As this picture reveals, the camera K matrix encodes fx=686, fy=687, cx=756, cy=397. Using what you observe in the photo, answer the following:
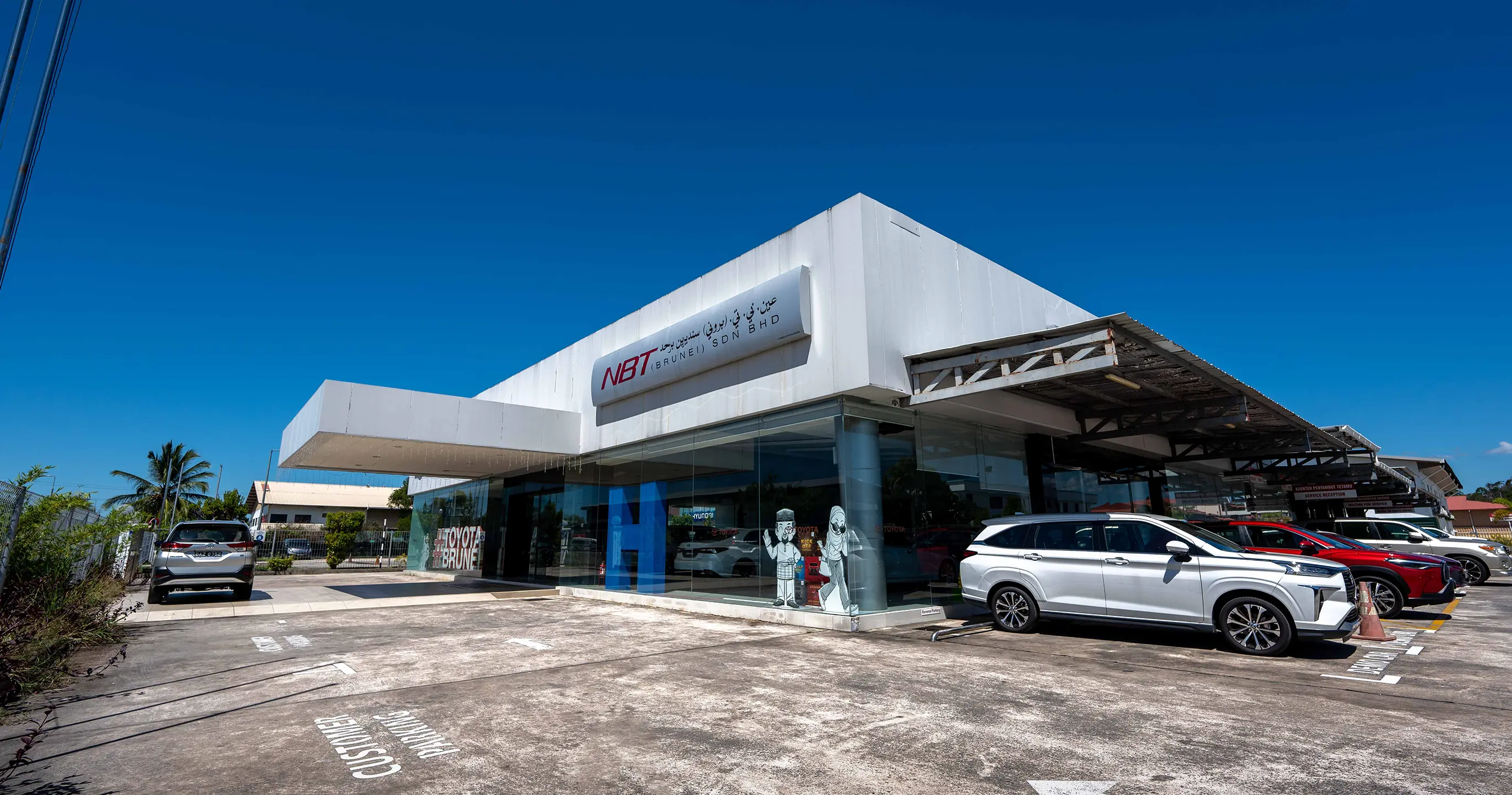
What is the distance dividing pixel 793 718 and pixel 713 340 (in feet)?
29.7

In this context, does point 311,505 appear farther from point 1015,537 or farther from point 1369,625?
point 1369,625

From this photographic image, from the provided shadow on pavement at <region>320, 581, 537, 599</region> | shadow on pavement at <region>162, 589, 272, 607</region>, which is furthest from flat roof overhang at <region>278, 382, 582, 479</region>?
shadow on pavement at <region>320, 581, 537, 599</region>

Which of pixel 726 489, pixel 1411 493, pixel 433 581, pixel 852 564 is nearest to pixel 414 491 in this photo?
pixel 433 581

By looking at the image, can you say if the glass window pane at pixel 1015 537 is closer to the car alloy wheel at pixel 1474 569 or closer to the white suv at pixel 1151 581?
the white suv at pixel 1151 581

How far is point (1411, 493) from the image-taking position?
28922 millimetres

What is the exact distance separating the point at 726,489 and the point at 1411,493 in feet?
105

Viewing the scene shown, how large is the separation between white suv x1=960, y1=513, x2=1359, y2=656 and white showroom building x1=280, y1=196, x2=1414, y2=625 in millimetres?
1934

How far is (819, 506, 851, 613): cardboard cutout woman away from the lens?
11.3 metres

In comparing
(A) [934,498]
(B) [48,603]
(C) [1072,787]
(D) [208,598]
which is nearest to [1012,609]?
(A) [934,498]

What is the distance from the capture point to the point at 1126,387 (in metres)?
13.0

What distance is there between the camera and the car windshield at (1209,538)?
8.91 m

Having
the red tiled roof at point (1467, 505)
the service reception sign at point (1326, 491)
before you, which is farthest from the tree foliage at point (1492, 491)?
the service reception sign at point (1326, 491)

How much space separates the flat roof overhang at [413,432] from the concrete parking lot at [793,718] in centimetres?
562

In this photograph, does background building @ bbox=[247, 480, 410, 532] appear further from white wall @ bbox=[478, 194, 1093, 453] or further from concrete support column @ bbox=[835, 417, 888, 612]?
concrete support column @ bbox=[835, 417, 888, 612]
